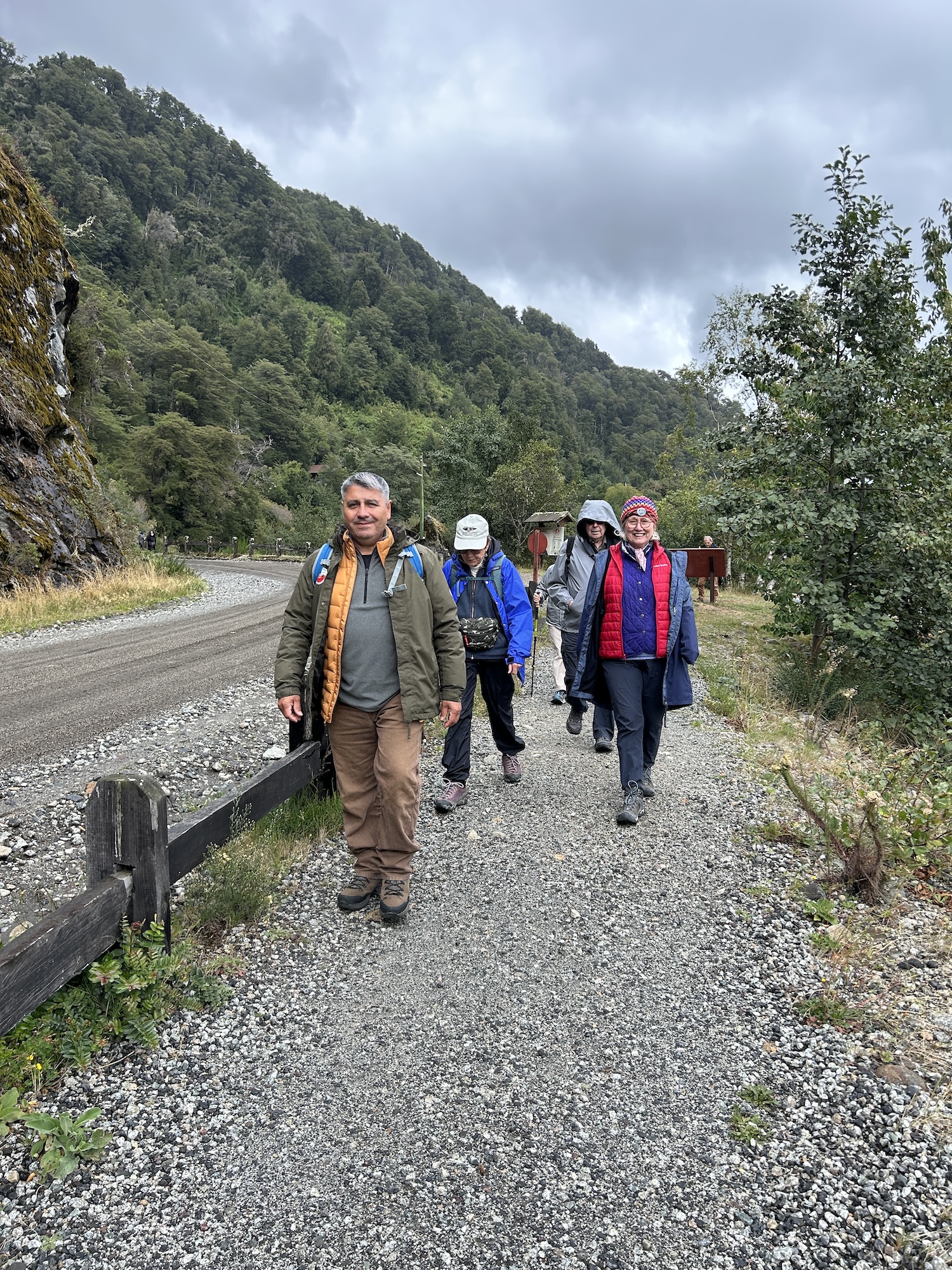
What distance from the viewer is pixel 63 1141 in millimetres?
2219

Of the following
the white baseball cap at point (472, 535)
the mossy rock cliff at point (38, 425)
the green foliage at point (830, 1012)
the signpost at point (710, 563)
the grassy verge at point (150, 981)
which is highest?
the mossy rock cliff at point (38, 425)

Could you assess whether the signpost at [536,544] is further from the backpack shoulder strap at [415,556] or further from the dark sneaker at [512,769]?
the backpack shoulder strap at [415,556]

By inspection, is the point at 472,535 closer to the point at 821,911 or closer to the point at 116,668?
the point at 821,911

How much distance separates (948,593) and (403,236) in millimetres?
215382

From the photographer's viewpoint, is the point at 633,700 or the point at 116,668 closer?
the point at 633,700

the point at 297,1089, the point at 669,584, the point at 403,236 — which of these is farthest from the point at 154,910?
the point at 403,236

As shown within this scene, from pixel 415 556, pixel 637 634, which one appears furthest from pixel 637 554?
pixel 415 556

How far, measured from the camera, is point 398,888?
12.3 ft

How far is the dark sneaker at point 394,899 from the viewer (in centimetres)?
371

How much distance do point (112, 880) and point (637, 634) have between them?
3560mm

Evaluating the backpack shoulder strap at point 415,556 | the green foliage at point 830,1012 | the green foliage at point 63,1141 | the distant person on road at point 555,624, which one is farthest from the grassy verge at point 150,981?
the distant person on road at point 555,624

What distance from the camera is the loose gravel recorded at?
1120 centimetres

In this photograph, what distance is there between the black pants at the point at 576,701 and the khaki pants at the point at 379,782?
310 centimetres

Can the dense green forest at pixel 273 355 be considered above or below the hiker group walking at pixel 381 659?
above
